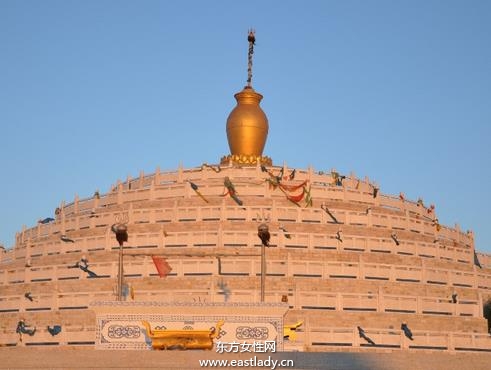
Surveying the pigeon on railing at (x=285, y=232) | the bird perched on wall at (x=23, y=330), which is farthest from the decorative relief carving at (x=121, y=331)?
the pigeon on railing at (x=285, y=232)

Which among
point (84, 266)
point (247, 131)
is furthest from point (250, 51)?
point (84, 266)

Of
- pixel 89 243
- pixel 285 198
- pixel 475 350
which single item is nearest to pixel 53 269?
pixel 89 243

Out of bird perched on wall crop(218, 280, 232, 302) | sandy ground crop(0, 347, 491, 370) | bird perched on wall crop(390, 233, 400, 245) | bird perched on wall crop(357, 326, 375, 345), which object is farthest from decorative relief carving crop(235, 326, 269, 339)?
bird perched on wall crop(390, 233, 400, 245)

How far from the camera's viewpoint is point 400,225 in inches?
A: 1699

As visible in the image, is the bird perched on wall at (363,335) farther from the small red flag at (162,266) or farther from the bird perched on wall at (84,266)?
the bird perched on wall at (84,266)

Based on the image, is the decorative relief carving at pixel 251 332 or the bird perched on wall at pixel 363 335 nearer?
the decorative relief carving at pixel 251 332

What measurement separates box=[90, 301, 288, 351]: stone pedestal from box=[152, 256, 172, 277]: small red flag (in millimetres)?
12415

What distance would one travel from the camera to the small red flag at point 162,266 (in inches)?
1394

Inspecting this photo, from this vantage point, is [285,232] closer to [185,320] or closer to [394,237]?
[394,237]

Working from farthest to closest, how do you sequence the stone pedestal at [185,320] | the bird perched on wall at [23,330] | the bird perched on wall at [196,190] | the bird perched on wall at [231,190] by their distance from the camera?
the bird perched on wall at [196,190]
the bird perched on wall at [231,190]
the bird perched on wall at [23,330]
the stone pedestal at [185,320]

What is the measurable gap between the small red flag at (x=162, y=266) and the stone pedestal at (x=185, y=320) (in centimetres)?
1241

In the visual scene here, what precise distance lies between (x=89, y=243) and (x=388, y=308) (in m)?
15.8

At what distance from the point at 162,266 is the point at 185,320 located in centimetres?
1293

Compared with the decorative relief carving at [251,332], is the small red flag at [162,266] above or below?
above
